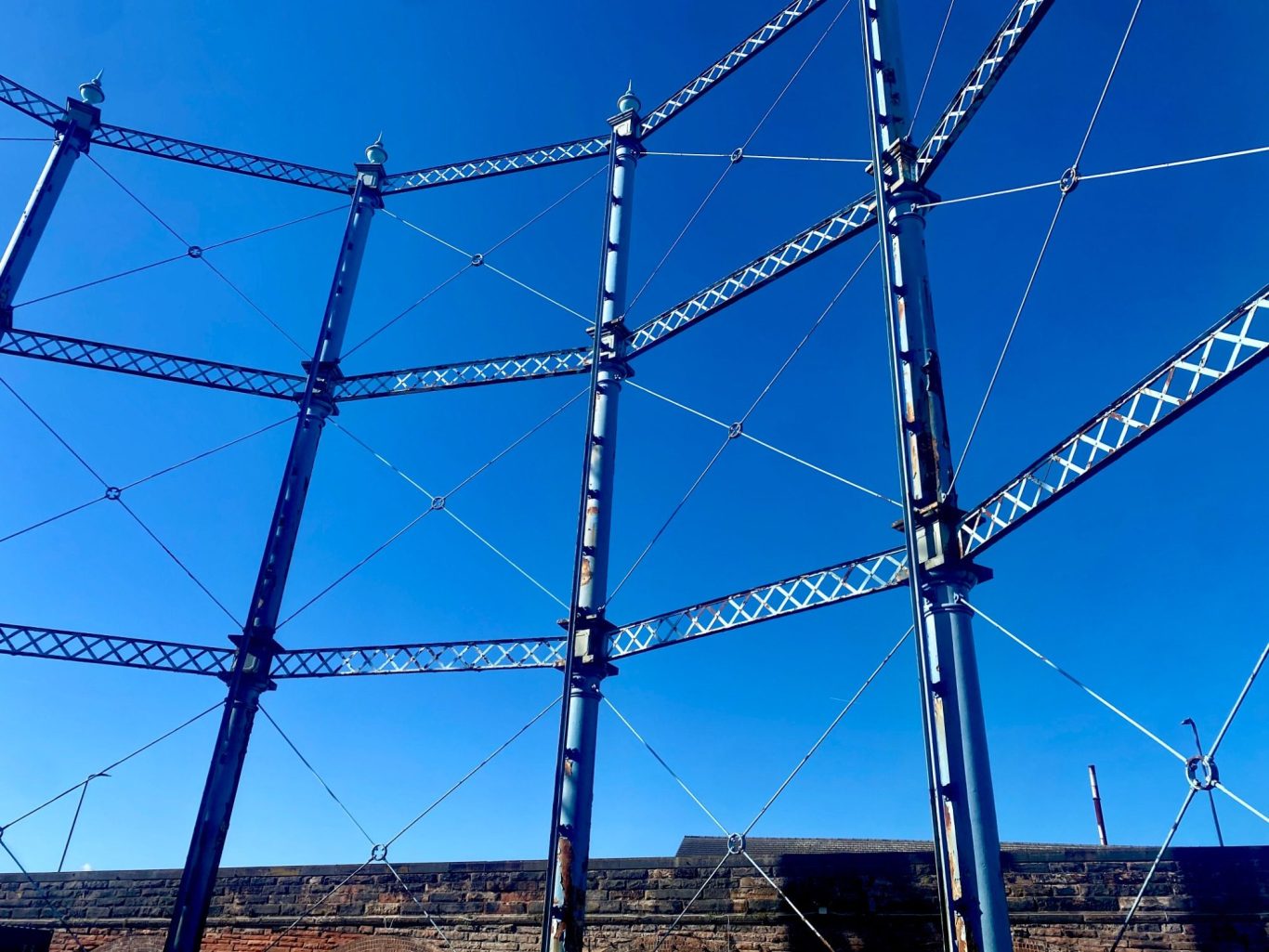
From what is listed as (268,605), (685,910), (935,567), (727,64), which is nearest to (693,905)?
(685,910)

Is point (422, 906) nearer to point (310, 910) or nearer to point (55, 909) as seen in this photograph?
point (310, 910)

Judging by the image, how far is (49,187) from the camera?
12734mm

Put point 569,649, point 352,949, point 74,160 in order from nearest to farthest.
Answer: point 569,649
point 352,949
point 74,160

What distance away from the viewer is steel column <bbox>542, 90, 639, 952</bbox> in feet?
25.5

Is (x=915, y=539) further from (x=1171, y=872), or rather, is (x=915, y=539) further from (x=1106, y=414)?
(x=1171, y=872)

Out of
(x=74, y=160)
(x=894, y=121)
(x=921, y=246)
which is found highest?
(x=74, y=160)

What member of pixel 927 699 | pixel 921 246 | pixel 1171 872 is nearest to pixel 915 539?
pixel 927 699

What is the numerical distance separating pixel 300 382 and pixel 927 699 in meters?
9.30

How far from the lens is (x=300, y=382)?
12133 mm

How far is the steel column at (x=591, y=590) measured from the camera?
7.79m

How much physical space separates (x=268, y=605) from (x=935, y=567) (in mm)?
7731

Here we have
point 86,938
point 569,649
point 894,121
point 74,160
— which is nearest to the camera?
point 894,121

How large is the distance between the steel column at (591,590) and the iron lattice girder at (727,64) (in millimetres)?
390

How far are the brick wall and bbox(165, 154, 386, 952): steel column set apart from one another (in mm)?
1161
